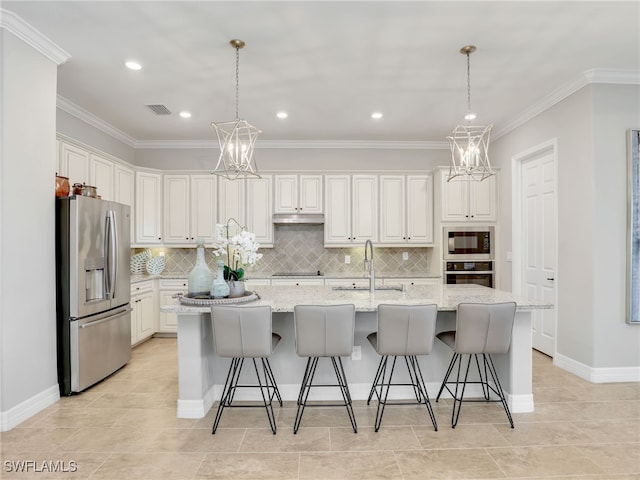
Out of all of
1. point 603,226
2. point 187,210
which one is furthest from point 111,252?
point 603,226

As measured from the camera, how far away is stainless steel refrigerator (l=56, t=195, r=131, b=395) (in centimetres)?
326

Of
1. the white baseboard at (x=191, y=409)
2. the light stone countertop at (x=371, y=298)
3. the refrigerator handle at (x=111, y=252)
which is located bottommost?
the white baseboard at (x=191, y=409)

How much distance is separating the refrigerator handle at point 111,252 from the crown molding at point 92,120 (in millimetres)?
1520

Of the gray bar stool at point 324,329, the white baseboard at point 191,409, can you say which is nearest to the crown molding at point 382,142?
the gray bar stool at point 324,329

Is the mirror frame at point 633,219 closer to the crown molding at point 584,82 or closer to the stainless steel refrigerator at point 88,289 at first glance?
the crown molding at point 584,82

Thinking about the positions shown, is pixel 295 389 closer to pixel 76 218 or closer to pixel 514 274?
pixel 76 218

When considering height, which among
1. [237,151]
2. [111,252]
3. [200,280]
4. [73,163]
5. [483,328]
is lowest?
[483,328]

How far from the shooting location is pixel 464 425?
277cm

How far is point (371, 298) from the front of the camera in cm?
304

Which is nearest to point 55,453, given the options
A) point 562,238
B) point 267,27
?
point 267,27

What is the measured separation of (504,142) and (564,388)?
3.21 m

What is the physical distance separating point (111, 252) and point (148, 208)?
1877 mm

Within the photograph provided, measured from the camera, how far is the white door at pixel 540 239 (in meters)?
4.30

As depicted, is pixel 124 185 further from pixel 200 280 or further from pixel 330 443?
pixel 330 443
